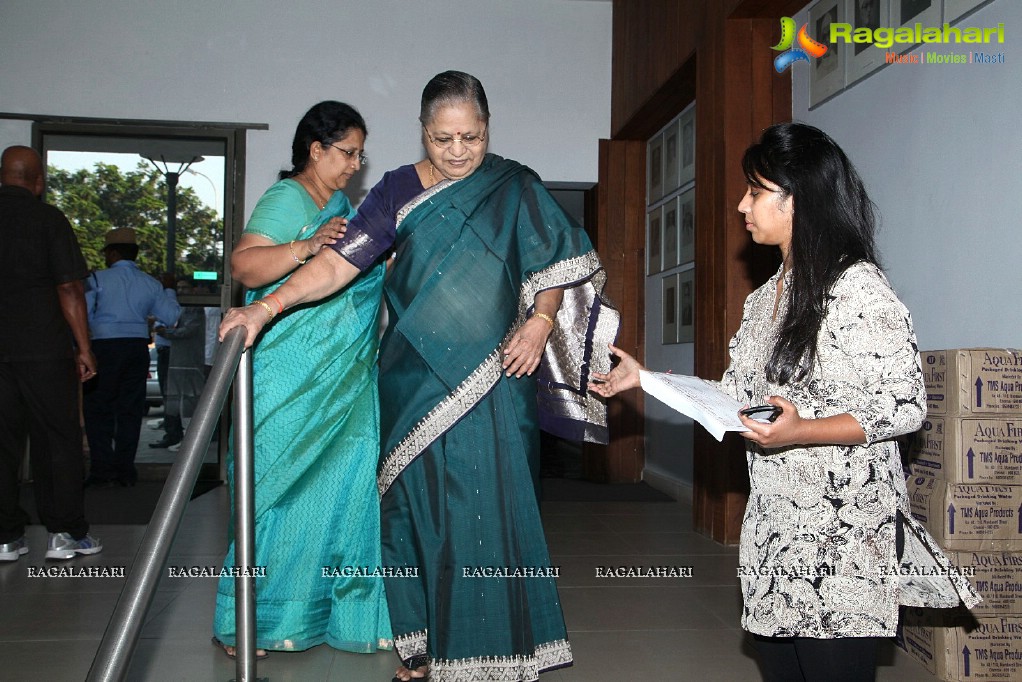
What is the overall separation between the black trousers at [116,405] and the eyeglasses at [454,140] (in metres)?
4.34

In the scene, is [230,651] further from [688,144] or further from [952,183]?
[688,144]

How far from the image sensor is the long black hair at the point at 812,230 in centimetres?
135

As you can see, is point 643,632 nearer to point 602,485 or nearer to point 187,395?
point 602,485

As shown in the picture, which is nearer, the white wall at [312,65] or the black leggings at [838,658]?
the black leggings at [838,658]

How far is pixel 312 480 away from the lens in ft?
7.96

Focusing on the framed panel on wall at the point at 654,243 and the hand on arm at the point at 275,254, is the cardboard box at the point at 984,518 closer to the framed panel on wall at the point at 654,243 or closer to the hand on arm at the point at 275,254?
the hand on arm at the point at 275,254

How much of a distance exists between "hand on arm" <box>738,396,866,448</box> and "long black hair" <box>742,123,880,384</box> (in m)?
0.12

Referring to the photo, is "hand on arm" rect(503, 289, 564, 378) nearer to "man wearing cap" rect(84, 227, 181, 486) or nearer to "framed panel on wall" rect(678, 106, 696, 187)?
"framed panel on wall" rect(678, 106, 696, 187)

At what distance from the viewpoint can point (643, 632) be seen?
2.79 metres

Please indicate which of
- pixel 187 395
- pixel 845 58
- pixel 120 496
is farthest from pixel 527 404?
pixel 187 395

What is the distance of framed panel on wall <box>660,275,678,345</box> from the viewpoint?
573cm

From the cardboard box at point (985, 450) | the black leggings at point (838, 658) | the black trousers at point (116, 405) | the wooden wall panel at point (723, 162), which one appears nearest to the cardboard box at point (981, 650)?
the cardboard box at point (985, 450)

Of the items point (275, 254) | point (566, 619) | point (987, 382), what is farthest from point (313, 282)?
point (987, 382)

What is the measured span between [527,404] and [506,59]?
14.6 ft
